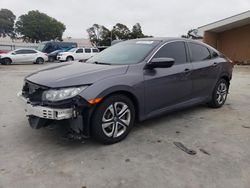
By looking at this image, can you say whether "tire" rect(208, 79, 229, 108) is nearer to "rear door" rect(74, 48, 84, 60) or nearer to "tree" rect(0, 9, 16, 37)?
"rear door" rect(74, 48, 84, 60)

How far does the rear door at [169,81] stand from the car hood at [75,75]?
0.53 m

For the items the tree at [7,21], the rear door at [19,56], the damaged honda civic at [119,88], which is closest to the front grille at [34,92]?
the damaged honda civic at [119,88]

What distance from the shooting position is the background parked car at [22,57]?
21141mm

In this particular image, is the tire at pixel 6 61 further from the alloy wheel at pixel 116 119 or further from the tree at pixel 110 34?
the tree at pixel 110 34

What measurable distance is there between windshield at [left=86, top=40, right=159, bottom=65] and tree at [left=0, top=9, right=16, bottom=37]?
61493 mm

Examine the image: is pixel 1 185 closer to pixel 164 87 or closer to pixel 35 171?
pixel 35 171

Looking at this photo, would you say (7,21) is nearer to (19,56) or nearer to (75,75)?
(19,56)

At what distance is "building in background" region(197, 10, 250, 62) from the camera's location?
2212 cm

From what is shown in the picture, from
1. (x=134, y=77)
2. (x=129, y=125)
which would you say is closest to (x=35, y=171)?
(x=129, y=125)

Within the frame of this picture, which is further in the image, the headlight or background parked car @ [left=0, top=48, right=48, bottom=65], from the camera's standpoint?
background parked car @ [left=0, top=48, right=48, bottom=65]

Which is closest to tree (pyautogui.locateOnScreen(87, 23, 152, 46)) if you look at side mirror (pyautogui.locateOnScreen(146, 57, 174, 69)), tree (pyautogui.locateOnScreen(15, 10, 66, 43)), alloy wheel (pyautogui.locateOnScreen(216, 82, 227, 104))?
tree (pyautogui.locateOnScreen(15, 10, 66, 43))

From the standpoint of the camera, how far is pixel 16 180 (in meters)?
2.88

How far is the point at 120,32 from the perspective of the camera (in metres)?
46.5

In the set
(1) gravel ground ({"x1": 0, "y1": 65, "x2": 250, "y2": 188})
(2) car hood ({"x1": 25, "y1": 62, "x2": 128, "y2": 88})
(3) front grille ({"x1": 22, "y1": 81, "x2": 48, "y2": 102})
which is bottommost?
(1) gravel ground ({"x1": 0, "y1": 65, "x2": 250, "y2": 188})
